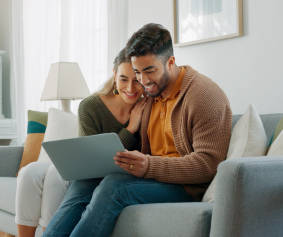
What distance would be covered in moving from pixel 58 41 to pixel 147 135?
83.7 inches

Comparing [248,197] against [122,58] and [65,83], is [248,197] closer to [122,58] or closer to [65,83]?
[122,58]

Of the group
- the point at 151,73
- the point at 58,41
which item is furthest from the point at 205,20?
the point at 58,41

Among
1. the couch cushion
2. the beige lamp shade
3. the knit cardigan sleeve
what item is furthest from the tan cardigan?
the beige lamp shade

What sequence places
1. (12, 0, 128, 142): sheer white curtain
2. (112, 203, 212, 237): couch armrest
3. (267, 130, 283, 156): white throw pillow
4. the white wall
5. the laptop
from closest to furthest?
(112, 203, 212, 237): couch armrest → (267, 130, 283, 156): white throw pillow → the laptop → the white wall → (12, 0, 128, 142): sheer white curtain

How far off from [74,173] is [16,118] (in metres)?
2.29

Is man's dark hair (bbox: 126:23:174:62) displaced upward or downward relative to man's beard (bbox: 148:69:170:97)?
upward

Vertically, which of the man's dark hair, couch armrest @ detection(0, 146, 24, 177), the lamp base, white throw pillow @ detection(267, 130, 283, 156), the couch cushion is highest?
the man's dark hair

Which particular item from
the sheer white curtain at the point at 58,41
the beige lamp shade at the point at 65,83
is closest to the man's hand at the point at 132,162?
the beige lamp shade at the point at 65,83

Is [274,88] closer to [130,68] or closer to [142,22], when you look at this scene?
[130,68]

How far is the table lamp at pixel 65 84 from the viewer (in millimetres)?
3186

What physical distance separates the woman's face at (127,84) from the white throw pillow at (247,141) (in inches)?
20.7

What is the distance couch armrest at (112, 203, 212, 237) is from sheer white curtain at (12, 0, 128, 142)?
2.10 m

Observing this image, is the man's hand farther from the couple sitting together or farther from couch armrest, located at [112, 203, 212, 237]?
couch armrest, located at [112, 203, 212, 237]

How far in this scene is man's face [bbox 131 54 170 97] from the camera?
1.79 metres
